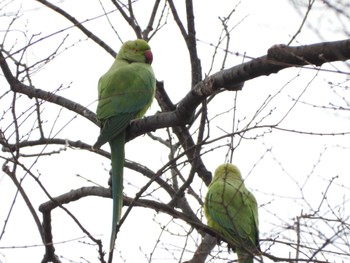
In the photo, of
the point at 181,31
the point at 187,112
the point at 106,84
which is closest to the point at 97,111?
the point at 106,84

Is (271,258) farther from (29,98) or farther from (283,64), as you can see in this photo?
(29,98)

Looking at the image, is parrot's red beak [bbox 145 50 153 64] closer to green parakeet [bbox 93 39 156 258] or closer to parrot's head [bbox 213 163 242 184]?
green parakeet [bbox 93 39 156 258]

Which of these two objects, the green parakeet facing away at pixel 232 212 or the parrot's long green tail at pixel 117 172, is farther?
the green parakeet facing away at pixel 232 212

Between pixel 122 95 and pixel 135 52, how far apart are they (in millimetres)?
854

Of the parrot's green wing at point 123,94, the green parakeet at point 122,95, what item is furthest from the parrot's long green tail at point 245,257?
the parrot's green wing at point 123,94

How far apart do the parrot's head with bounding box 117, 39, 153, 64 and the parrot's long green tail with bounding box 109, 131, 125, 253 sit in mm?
1323

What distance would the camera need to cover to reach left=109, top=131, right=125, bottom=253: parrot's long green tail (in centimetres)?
540

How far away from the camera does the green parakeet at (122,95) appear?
6.34 m

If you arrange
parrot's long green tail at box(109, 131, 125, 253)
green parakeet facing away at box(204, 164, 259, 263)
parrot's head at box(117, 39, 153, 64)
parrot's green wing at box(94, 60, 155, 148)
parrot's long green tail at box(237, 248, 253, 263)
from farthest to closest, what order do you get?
parrot's head at box(117, 39, 153, 64)
parrot's green wing at box(94, 60, 155, 148)
green parakeet facing away at box(204, 164, 259, 263)
parrot's long green tail at box(109, 131, 125, 253)
parrot's long green tail at box(237, 248, 253, 263)

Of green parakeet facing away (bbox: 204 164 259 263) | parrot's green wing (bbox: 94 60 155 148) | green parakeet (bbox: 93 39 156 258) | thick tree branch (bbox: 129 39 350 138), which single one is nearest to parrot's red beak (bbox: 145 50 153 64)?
green parakeet (bbox: 93 39 156 258)

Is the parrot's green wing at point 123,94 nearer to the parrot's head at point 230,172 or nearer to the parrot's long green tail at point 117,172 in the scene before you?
the parrot's long green tail at point 117,172

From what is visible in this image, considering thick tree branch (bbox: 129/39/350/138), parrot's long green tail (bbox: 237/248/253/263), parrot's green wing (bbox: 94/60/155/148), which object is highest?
parrot's green wing (bbox: 94/60/155/148)

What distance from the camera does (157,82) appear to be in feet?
22.3

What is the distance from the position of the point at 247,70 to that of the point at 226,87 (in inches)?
11.4
